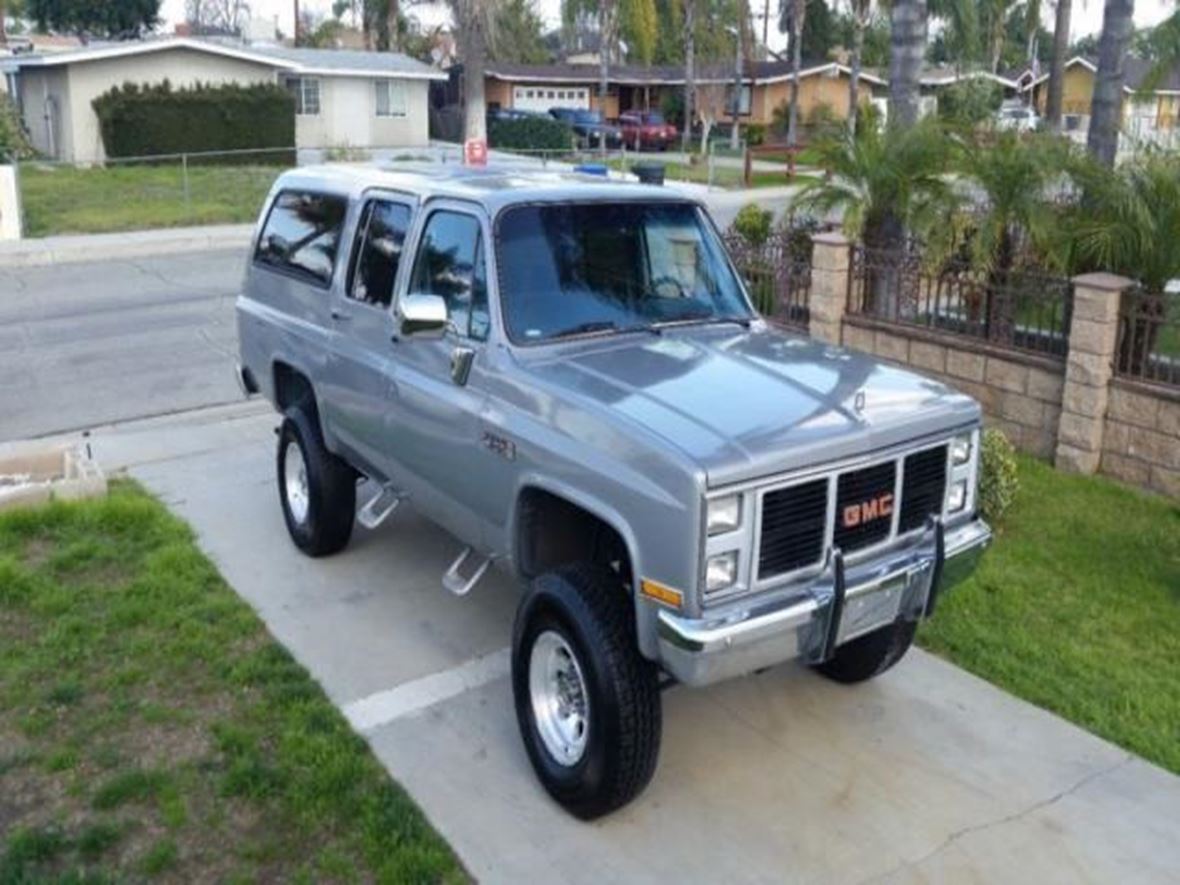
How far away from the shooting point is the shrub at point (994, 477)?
7.20 m

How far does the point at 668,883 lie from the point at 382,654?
213cm

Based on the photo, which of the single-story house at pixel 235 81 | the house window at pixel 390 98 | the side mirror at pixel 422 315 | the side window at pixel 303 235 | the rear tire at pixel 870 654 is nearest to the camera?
the side mirror at pixel 422 315

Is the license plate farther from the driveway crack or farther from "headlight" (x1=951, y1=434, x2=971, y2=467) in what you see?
the driveway crack

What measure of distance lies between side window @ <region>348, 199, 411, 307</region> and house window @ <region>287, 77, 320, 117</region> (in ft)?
122

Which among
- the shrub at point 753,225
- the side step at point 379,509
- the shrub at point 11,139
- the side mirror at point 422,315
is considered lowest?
the side step at point 379,509

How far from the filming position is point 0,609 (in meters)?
6.18

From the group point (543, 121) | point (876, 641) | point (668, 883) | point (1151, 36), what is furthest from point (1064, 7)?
point (668, 883)

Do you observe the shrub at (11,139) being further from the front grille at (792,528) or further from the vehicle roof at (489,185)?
the front grille at (792,528)

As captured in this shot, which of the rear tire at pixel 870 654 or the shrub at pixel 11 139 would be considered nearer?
the rear tire at pixel 870 654

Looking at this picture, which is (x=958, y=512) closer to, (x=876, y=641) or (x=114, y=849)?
(x=876, y=641)

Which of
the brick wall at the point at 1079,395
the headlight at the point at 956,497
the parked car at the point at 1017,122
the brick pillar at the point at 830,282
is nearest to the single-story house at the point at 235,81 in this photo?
the parked car at the point at 1017,122

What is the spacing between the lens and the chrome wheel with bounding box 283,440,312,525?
6.93 m

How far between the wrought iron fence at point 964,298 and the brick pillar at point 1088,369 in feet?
0.79

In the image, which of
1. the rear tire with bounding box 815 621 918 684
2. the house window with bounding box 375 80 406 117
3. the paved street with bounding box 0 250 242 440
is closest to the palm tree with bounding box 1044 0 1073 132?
the paved street with bounding box 0 250 242 440
